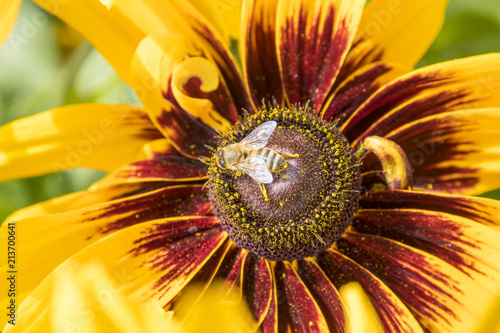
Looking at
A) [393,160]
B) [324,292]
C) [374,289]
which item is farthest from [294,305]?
[393,160]

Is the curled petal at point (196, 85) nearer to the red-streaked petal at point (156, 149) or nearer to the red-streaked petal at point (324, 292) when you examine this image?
the red-streaked petal at point (156, 149)

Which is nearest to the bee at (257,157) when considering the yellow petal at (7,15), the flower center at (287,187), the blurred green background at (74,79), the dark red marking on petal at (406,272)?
the flower center at (287,187)

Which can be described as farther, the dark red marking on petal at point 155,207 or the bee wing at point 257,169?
the dark red marking on petal at point 155,207

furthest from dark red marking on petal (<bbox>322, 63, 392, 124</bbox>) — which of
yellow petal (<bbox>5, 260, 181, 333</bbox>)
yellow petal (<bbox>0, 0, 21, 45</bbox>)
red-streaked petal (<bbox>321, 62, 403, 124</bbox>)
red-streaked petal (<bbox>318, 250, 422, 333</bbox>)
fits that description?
yellow petal (<bbox>0, 0, 21, 45</bbox>)

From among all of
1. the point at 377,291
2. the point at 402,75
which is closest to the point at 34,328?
the point at 377,291

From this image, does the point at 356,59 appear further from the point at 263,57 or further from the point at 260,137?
the point at 260,137

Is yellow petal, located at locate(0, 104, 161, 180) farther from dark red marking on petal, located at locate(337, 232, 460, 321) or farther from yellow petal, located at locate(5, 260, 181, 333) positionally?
dark red marking on petal, located at locate(337, 232, 460, 321)

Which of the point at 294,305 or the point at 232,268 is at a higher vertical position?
the point at 232,268
